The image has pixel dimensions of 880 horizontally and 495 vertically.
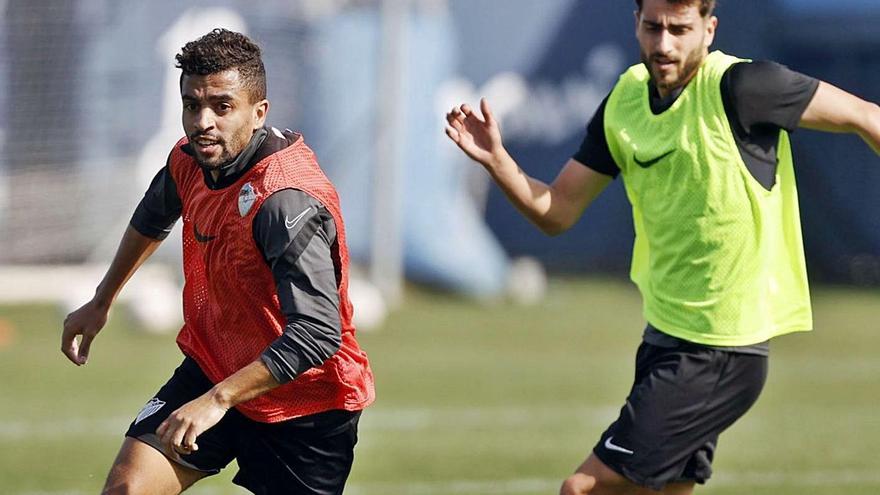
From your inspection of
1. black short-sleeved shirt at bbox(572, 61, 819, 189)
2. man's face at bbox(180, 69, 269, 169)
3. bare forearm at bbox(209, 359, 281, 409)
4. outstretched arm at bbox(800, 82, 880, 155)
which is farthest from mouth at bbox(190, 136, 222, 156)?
outstretched arm at bbox(800, 82, 880, 155)

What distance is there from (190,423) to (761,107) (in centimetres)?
215

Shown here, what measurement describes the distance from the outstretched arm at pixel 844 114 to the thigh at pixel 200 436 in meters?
2.21

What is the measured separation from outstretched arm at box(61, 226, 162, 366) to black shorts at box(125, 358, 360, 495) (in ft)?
1.58

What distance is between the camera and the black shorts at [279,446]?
537 centimetres

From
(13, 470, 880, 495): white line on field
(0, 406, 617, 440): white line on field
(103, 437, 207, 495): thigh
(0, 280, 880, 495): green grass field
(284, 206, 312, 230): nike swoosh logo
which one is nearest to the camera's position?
(284, 206, 312, 230): nike swoosh logo

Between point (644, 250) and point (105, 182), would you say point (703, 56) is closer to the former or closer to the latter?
point (644, 250)

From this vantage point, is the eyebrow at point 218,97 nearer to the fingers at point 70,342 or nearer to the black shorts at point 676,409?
the fingers at point 70,342

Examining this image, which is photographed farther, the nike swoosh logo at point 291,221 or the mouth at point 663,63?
the mouth at point 663,63

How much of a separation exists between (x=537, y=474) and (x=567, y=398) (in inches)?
124

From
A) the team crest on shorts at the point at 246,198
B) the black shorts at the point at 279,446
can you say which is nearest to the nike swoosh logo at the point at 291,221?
the team crest on shorts at the point at 246,198

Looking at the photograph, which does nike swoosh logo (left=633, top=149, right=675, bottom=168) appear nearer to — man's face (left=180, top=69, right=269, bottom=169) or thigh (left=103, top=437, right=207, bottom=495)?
man's face (left=180, top=69, right=269, bottom=169)

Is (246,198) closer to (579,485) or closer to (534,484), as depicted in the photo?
(579,485)

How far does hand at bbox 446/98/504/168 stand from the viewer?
221 inches

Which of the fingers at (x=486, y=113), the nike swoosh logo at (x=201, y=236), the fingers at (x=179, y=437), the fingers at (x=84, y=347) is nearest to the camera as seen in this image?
the fingers at (x=179, y=437)
